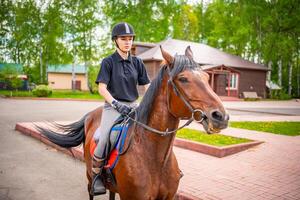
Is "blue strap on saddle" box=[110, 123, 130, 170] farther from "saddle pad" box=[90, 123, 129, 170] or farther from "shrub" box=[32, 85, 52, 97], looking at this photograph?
"shrub" box=[32, 85, 52, 97]

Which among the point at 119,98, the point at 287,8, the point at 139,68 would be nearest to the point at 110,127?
the point at 119,98

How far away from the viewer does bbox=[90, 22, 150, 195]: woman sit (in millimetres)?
3121

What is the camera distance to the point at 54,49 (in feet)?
121

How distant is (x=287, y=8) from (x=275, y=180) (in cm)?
3642

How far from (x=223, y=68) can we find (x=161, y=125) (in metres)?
34.7

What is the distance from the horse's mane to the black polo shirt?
0.45 metres

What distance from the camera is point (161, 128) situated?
272 centimetres

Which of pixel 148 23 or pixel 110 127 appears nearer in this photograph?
pixel 110 127

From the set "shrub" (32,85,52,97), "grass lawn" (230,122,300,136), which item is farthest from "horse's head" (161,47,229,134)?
"shrub" (32,85,52,97)

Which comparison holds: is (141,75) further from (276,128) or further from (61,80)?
(61,80)

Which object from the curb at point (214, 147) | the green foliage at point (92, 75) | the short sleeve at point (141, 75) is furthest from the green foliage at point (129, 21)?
the short sleeve at point (141, 75)

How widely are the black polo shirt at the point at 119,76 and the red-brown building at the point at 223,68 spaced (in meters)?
29.8

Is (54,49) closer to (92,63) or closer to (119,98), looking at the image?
(92,63)

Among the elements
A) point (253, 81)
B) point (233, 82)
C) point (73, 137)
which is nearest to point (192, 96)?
point (73, 137)
